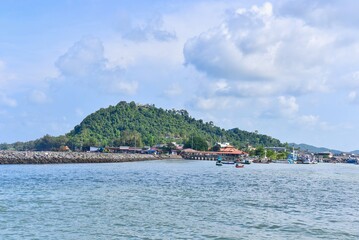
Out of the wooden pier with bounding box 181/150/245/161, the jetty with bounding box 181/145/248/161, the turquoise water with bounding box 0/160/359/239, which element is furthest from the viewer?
the jetty with bounding box 181/145/248/161

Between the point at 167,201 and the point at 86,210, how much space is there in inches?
278

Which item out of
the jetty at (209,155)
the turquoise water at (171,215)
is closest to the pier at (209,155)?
the jetty at (209,155)

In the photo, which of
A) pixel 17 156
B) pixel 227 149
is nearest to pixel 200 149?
pixel 227 149

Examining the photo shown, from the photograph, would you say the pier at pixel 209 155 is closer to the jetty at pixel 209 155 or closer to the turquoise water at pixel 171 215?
the jetty at pixel 209 155

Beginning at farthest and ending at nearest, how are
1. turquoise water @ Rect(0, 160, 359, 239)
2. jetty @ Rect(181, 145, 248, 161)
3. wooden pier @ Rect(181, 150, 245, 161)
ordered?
jetty @ Rect(181, 145, 248, 161) → wooden pier @ Rect(181, 150, 245, 161) → turquoise water @ Rect(0, 160, 359, 239)

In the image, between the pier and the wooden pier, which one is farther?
the pier

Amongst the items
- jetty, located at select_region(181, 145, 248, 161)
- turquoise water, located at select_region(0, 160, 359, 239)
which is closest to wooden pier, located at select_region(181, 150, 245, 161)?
jetty, located at select_region(181, 145, 248, 161)

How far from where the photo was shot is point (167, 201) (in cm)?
3238

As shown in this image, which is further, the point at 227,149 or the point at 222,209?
the point at 227,149

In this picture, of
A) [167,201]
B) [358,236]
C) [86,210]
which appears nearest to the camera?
[358,236]

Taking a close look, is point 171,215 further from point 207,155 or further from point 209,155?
point 209,155

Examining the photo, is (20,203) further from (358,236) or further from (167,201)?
(358,236)

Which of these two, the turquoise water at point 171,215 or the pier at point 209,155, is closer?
the turquoise water at point 171,215

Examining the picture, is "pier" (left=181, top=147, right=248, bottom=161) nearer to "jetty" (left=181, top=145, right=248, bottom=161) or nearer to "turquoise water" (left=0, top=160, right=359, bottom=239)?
"jetty" (left=181, top=145, right=248, bottom=161)
